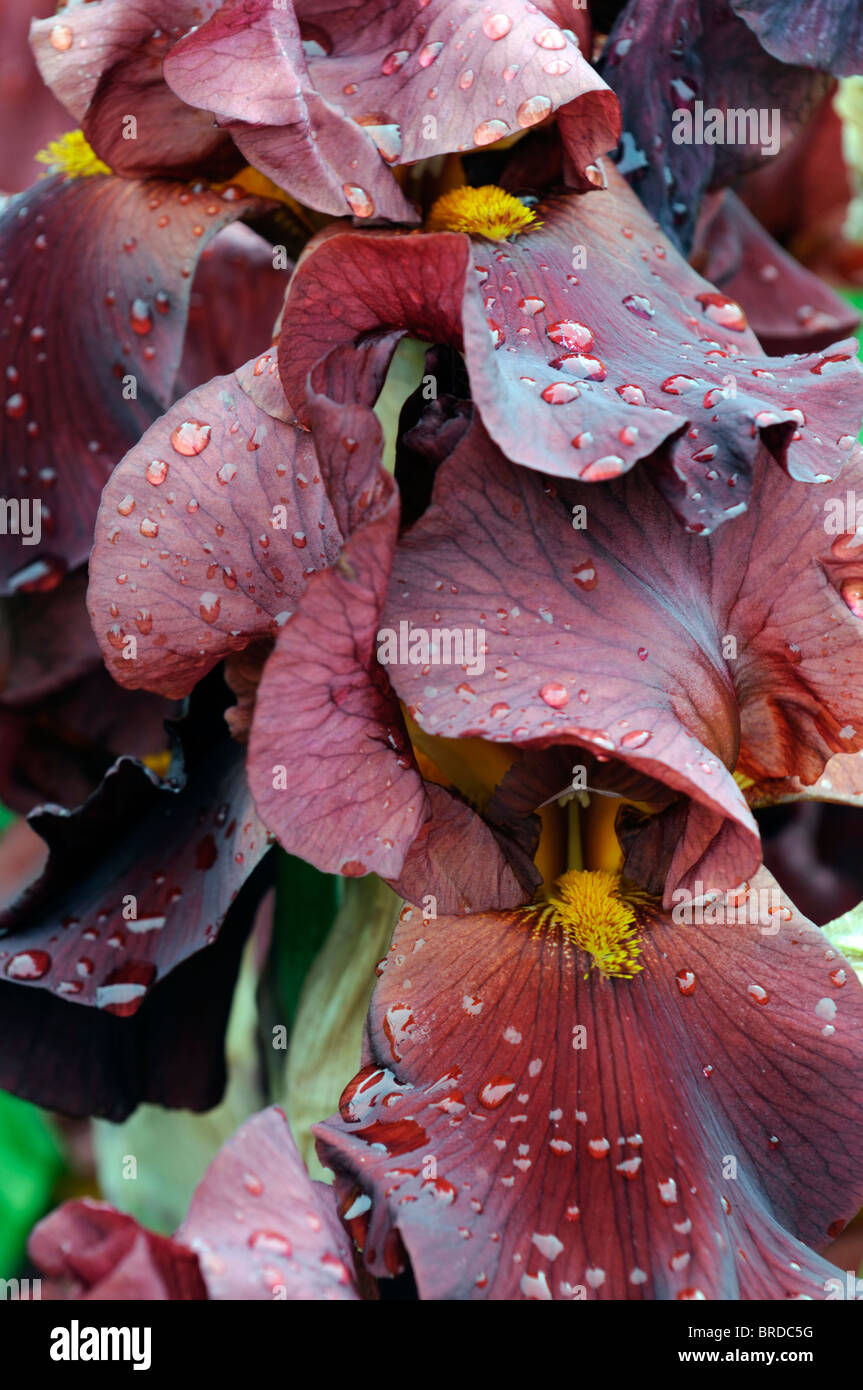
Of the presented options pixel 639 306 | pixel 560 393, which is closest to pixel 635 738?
pixel 560 393

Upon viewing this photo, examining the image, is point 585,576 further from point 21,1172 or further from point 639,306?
point 21,1172

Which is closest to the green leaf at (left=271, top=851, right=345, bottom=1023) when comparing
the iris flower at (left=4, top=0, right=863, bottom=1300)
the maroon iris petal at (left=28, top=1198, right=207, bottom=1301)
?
the iris flower at (left=4, top=0, right=863, bottom=1300)

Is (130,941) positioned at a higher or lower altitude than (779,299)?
lower

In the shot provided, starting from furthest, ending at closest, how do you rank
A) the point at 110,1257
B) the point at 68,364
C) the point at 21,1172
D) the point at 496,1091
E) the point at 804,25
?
the point at 21,1172, the point at 68,364, the point at 804,25, the point at 496,1091, the point at 110,1257

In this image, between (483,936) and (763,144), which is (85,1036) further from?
(763,144)

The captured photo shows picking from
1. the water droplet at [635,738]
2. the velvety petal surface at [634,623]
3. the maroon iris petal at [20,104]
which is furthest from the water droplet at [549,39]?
the maroon iris petal at [20,104]

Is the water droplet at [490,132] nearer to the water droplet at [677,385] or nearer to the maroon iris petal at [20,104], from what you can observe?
the water droplet at [677,385]
